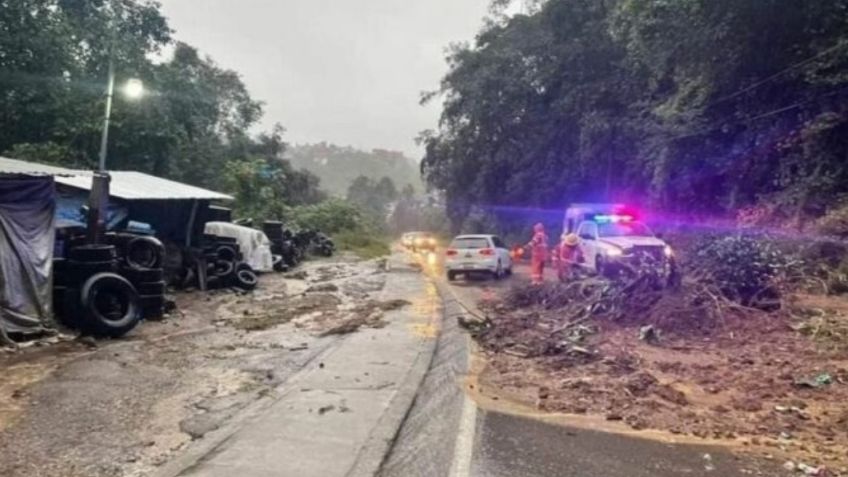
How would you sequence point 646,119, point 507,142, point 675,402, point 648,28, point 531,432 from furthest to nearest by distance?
1. point 507,142
2. point 646,119
3. point 648,28
4. point 675,402
5. point 531,432

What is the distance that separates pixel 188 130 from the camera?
29.9 meters

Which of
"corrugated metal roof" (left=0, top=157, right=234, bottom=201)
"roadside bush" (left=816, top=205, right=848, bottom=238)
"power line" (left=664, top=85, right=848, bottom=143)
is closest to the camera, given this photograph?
"corrugated metal roof" (left=0, top=157, right=234, bottom=201)

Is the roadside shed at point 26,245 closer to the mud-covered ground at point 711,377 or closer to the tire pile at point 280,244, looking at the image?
the mud-covered ground at point 711,377

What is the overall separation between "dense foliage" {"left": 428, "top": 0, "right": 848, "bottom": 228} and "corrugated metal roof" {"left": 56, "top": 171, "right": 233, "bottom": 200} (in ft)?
46.0

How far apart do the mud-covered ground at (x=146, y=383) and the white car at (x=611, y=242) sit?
552 centimetres

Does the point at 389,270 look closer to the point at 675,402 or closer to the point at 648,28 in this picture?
the point at 648,28

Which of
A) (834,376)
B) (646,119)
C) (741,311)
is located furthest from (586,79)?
(834,376)

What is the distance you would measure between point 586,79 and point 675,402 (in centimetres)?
2450

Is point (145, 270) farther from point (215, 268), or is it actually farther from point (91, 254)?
point (215, 268)

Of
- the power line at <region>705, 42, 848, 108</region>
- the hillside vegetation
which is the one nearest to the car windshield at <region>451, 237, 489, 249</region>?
the power line at <region>705, 42, 848, 108</region>

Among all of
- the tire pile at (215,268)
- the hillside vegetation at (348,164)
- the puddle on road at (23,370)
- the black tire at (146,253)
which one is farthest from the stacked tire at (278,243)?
the hillside vegetation at (348,164)

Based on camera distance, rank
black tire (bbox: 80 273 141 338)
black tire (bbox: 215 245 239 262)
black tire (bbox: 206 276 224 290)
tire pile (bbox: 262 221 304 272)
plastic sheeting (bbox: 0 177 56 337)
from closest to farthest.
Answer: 1. plastic sheeting (bbox: 0 177 56 337)
2. black tire (bbox: 80 273 141 338)
3. black tire (bbox: 206 276 224 290)
4. black tire (bbox: 215 245 239 262)
5. tire pile (bbox: 262 221 304 272)

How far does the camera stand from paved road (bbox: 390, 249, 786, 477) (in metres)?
5.23

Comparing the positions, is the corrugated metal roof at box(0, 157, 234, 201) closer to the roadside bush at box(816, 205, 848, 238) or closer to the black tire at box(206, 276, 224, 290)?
the black tire at box(206, 276, 224, 290)
